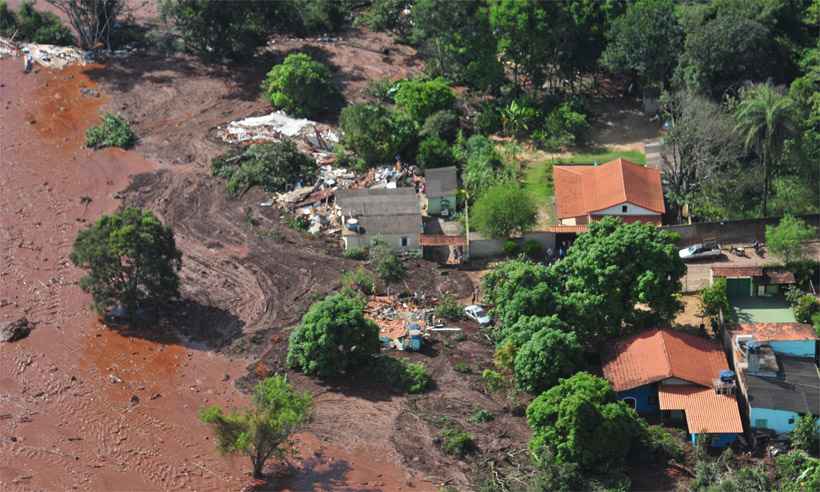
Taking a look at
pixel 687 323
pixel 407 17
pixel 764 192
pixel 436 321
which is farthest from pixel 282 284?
pixel 407 17

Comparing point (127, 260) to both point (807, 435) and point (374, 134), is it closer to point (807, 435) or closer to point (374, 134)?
point (374, 134)

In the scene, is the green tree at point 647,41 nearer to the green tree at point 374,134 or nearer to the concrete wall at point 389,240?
the green tree at point 374,134

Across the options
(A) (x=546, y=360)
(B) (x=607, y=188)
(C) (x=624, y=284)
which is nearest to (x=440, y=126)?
(B) (x=607, y=188)

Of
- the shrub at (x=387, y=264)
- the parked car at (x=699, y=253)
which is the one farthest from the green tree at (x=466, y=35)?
the parked car at (x=699, y=253)

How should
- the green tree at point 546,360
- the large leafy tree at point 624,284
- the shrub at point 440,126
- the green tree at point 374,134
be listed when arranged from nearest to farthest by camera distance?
1. the green tree at point 546,360
2. the large leafy tree at point 624,284
3. the green tree at point 374,134
4. the shrub at point 440,126

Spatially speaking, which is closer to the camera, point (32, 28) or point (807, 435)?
point (807, 435)

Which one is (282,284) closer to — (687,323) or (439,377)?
(439,377)

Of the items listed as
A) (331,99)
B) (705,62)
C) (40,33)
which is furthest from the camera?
(40,33)
